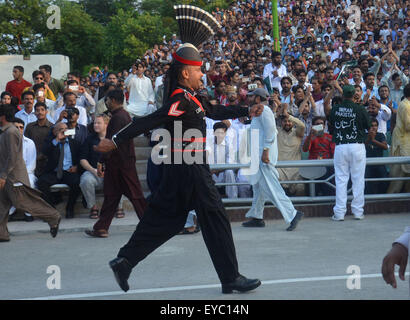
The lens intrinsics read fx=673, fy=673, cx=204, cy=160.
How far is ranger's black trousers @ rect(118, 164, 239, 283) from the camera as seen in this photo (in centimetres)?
552

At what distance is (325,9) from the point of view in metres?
26.9

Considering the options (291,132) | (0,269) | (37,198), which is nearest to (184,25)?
(0,269)

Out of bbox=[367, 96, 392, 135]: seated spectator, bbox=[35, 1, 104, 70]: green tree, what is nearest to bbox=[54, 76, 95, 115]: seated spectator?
bbox=[367, 96, 392, 135]: seated spectator

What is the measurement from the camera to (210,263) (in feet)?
23.0

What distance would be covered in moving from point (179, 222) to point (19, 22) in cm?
4033

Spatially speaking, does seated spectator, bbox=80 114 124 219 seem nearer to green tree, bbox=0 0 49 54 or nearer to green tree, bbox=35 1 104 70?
green tree, bbox=0 0 49 54

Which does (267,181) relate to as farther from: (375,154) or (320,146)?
(375,154)

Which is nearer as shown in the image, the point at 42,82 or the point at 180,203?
the point at 180,203

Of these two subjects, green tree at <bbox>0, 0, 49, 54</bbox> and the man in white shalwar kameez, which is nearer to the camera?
the man in white shalwar kameez

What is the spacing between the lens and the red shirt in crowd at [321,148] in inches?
434

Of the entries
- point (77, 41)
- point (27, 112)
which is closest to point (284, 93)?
point (27, 112)

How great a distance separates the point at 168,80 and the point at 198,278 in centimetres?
188

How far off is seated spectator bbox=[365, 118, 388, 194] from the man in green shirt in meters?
1.10

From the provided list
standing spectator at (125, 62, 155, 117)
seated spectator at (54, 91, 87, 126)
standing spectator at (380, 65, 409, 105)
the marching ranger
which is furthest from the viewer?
standing spectator at (125, 62, 155, 117)
